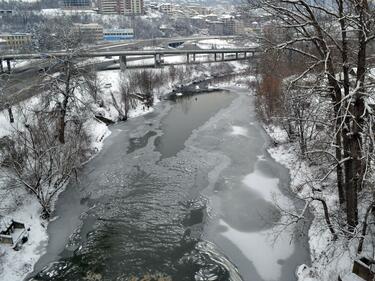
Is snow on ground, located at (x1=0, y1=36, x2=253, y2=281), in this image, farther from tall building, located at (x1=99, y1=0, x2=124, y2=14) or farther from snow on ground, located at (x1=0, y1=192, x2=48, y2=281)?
tall building, located at (x1=99, y1=0, x2=124, y2=14)

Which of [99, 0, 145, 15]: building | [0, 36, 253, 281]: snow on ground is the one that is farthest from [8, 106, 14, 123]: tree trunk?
[99, 0, 145, 15]: building

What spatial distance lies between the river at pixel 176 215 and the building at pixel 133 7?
13675 centimetres

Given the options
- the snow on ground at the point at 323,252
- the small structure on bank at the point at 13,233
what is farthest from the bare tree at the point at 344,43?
the small structure on bank at the point at 13,233

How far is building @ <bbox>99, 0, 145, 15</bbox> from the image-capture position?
6093 inches

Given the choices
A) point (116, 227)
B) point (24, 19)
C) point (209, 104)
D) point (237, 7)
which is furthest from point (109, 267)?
Answer: point (24, 19)

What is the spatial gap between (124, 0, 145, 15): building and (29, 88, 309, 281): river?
136751 millimetres

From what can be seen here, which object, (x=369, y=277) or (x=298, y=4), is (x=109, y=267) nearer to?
(x=369, y=277)

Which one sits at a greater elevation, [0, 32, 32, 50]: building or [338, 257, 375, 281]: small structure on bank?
[0, 32, 32, 50]: building

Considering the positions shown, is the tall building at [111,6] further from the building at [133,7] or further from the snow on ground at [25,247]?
the snow on ground at [25,247]

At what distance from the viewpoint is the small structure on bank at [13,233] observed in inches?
643

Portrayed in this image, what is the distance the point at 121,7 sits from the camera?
15512 centimetres

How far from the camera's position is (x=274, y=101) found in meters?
31.8

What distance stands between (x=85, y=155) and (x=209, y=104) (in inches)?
878

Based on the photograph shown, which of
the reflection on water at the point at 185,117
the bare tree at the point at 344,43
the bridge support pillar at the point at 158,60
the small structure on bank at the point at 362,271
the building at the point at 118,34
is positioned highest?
the bare tree at the point at 344,43
